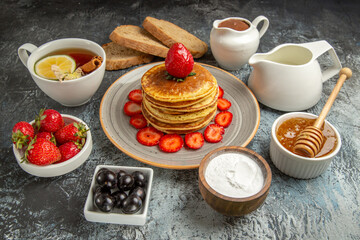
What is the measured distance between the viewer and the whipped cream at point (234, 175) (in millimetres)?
1720

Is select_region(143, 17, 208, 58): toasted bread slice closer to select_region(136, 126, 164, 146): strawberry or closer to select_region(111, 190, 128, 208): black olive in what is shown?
select_region(136, 126, 164, 146): strawberry

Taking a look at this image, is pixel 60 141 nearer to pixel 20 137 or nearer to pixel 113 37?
pixel 20 137

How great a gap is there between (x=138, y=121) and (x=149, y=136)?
0.17 metres

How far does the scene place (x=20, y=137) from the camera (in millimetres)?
1908

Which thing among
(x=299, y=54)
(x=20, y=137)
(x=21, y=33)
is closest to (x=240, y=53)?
(x=299, y=54)

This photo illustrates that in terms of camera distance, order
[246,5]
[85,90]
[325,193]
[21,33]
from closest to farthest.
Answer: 1. [325,193]
2. [85,90]
3. [21,33]
4. [246,5]

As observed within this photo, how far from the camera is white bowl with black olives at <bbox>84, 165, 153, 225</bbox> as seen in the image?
5.65ft

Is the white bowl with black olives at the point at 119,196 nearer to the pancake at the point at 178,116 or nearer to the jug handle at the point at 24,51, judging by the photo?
the pancake at the point at 178,116

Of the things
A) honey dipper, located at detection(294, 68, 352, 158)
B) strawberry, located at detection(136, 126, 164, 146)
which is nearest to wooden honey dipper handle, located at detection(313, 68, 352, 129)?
honey dipper, located at detection(294, 68, 352, 158)

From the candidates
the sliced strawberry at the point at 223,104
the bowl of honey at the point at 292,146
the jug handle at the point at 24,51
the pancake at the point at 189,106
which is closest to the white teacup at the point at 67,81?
the jug handle at the point at 24,51

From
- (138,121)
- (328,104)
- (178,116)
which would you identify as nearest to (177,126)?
(178,116)

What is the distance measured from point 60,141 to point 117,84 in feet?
2.20

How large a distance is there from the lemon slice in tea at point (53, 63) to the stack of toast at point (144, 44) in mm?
426

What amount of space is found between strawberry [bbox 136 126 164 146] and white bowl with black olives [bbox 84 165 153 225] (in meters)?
0.29
